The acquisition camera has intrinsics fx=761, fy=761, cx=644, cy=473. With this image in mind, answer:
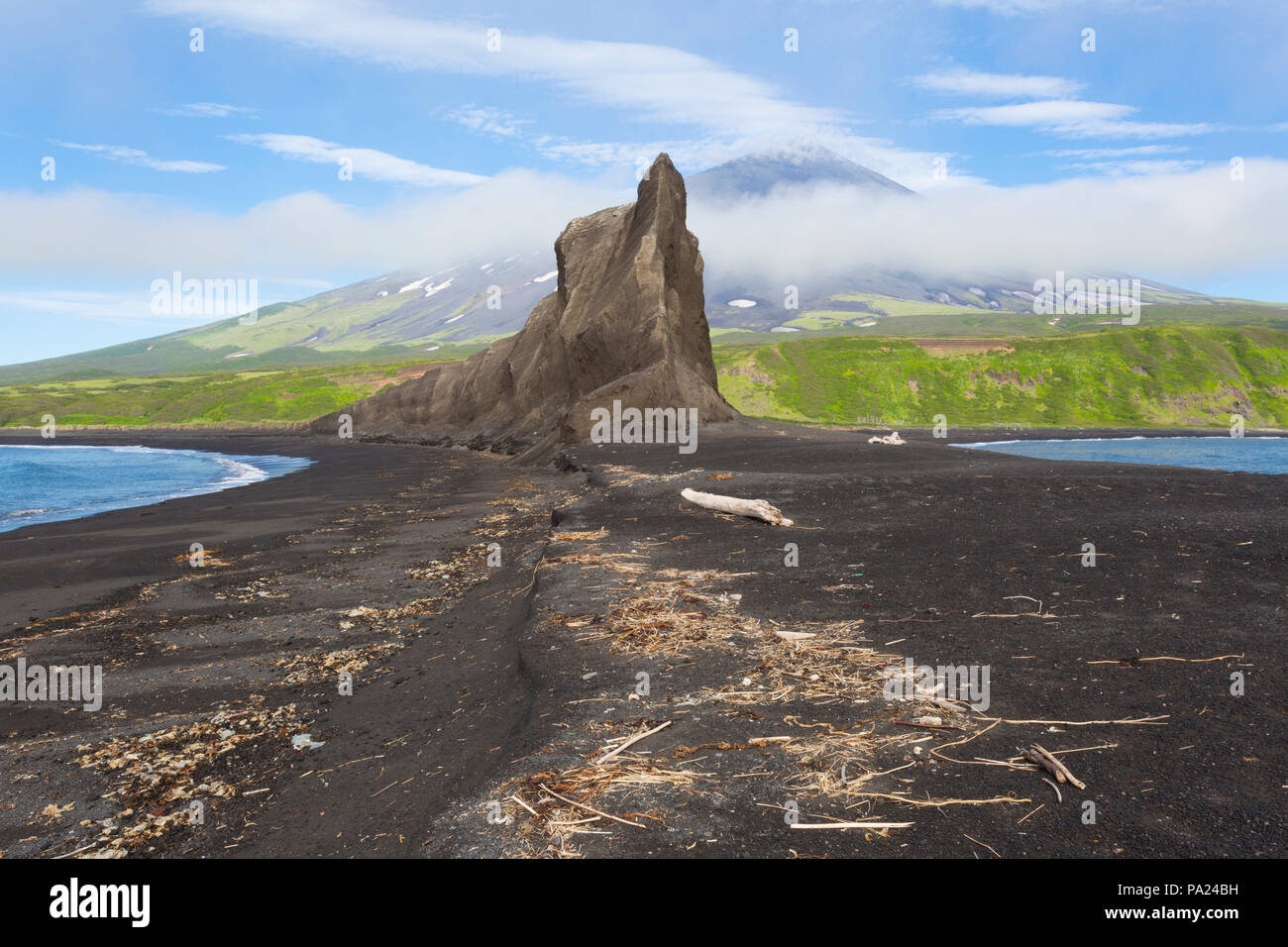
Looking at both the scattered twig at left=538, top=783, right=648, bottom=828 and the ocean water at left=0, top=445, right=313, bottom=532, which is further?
the ocean water at left=0, top=445, right=313, bottom=532

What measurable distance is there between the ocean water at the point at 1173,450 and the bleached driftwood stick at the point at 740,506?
1104 inches

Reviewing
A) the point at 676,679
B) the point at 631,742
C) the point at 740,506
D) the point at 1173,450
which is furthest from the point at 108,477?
the point at 1173,450

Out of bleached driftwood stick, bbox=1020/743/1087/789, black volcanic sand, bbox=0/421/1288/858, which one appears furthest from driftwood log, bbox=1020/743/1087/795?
black volcanic sand, bbox=0/421/1288/858

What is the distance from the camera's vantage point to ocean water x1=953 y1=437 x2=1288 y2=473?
43750 mm

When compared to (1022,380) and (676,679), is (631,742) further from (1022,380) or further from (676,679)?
(1022,380)

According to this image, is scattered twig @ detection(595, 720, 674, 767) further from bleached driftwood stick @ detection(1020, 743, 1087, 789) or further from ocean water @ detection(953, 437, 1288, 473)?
ocean water @ detection(953, 437, 1288, 473)

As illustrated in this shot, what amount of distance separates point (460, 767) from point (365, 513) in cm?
2018

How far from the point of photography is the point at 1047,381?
91000 millimetres

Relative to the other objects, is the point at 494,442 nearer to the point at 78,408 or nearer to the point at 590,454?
the point at 590,454

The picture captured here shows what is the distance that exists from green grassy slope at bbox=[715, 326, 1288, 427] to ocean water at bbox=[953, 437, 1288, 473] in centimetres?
1754

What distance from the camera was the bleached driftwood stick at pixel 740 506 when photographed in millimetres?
15961

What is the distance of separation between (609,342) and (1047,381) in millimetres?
69222

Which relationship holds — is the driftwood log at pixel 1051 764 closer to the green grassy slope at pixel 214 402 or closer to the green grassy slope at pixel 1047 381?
the green grassy slope at pixel 1047 381
